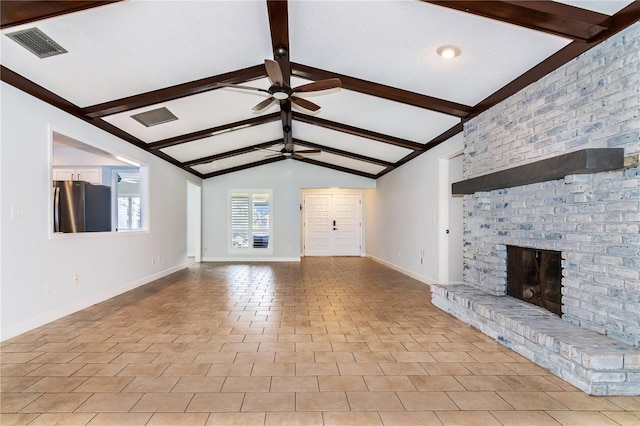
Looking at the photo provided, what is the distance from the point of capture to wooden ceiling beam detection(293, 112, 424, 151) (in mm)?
6248

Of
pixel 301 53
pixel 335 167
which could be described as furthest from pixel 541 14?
pixel 335 167

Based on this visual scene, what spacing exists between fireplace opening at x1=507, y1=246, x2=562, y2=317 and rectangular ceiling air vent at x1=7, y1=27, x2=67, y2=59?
16.0 ft

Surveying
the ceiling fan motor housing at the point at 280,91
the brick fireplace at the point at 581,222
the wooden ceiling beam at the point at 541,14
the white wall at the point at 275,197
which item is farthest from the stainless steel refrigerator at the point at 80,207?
the white wall at the point at 275,197

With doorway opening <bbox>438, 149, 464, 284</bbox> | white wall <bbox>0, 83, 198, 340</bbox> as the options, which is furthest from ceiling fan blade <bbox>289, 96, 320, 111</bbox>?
white wall <bbox>0, 83, 198, 340</bbox>

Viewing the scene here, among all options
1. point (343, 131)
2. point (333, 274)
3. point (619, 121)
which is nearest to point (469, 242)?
point (619, 121)

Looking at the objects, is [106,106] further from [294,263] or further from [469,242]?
[294,263]

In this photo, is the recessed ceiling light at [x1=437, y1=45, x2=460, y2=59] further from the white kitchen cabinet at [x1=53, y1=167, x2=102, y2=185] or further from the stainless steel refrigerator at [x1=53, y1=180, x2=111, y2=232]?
the white kitchen cabinet at [x1=53, y1=167, x2=102, y2=185]

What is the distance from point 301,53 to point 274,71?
61cm

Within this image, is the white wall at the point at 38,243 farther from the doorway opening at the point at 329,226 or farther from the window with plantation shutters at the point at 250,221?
the doorway opening at the point at 329,226

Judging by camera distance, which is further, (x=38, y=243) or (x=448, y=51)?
(x=38, y=243)

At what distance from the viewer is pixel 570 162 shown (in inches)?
105

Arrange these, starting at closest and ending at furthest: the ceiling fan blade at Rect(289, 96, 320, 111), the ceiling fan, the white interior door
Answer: the ceiling fan, the ceiling fan blade at Rect(289, 96, 320, 111), the white interior door

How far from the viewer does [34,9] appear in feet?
8.40

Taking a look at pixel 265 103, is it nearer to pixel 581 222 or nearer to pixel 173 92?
pixel 173 92
